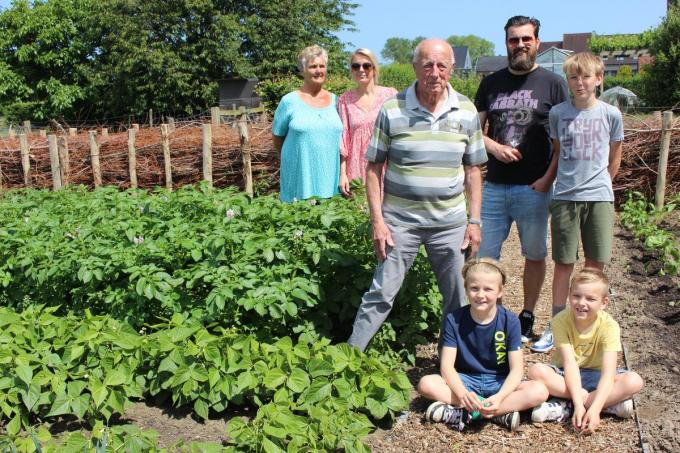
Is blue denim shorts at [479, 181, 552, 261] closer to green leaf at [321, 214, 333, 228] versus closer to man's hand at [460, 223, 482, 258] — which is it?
man's hand at [460, 223, 482, 258]

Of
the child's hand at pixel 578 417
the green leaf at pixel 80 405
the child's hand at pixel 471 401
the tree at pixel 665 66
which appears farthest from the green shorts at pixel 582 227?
the tree at pixel 665 66

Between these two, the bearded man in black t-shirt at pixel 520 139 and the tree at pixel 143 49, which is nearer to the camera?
the bearded man in black t-shirt at pixel 520 139

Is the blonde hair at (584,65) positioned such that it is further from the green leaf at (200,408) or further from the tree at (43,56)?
the tree at (43,56)

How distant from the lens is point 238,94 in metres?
31.3

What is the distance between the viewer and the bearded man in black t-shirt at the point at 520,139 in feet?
12.6

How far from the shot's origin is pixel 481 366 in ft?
10.9

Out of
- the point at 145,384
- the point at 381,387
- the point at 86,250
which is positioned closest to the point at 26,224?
the point at 86,250

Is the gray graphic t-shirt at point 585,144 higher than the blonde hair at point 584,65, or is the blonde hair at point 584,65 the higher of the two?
the blonde hair at point 584,65

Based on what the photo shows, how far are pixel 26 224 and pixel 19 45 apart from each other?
3754 centimetres

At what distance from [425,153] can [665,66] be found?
20.5 metres

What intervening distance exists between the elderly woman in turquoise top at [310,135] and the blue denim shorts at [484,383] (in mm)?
1881

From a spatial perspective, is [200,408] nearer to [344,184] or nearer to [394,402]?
[394,402]

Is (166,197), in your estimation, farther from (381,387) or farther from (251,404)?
(381,387)

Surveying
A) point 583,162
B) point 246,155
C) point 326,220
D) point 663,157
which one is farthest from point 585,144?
point 246,155
